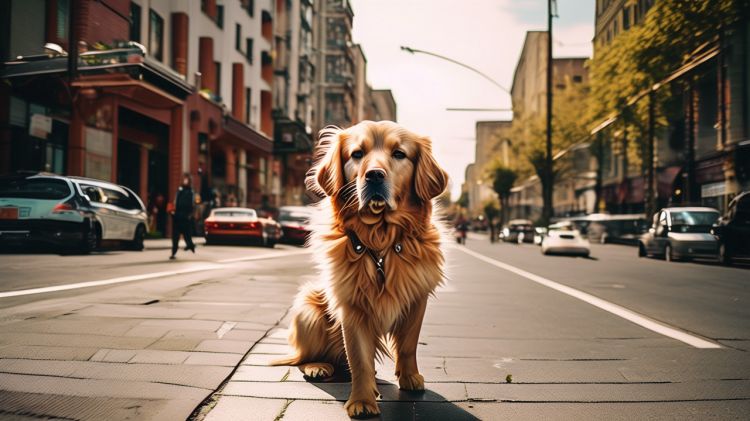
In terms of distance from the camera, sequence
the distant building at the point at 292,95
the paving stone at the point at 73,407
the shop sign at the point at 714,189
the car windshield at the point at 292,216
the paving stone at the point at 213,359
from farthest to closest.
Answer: the distant building at the point at 292,95
the shop sign at the point at 714,189
the car windshield at the point at 292,216
the paving stone at the point at 213,359
the paving stone at the point at 73,407

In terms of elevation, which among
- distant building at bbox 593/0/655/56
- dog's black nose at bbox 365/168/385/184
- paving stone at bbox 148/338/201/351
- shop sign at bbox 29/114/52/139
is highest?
distant building at bbox 593/0/655/56

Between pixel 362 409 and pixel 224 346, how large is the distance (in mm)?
1800

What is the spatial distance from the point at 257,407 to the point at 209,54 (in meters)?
31.4

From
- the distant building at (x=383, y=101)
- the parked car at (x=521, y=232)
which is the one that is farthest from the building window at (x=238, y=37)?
the distant building at (x=383, y=101)

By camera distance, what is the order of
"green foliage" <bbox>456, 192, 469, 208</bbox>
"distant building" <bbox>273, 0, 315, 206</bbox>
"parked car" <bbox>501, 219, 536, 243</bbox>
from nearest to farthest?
"parked car" <bbox>501, 219, 536, 243</bbox> < "distant building" <bbox>273, 0, 315, 206</bbox> < "green foliage" <bbox>456, 192, 469, 208</bbox>

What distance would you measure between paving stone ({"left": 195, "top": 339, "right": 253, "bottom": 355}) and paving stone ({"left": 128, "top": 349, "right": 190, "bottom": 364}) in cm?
23

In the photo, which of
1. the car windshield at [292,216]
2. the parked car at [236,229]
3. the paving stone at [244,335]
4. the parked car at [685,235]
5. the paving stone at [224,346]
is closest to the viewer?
the paving stone at [224,346]

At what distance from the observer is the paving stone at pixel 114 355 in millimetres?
3760

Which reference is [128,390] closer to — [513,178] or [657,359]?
[657,359]

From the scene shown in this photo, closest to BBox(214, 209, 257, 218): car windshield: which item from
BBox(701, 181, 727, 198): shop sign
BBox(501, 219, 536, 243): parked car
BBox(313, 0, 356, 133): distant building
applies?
BBox(701, 181, 727, 198): shop sign

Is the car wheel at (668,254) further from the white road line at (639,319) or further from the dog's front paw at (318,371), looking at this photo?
the dog's front paw at (318,371)

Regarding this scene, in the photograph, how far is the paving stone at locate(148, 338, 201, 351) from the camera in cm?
421

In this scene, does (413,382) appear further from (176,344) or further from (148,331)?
(148,331)

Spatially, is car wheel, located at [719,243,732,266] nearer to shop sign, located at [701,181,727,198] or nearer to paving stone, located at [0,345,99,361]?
shop sign, located at [701,181,727,198]
